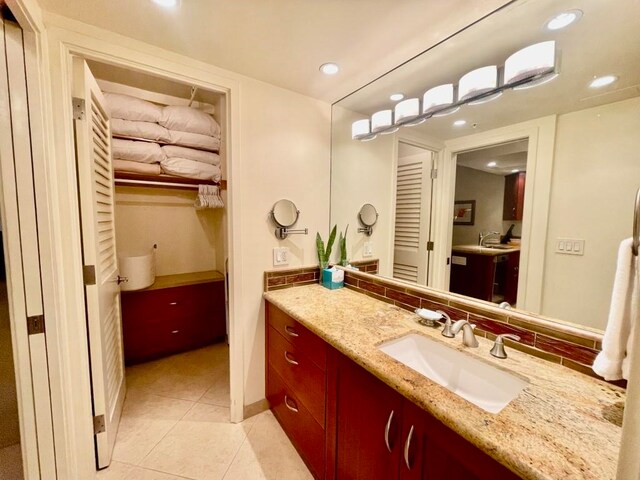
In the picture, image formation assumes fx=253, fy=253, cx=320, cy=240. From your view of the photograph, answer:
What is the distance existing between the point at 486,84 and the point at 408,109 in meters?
0.42

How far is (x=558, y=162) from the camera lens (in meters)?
1.02

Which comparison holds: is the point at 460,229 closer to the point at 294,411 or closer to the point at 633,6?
the point at 633,6

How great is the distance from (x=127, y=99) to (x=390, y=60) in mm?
2065

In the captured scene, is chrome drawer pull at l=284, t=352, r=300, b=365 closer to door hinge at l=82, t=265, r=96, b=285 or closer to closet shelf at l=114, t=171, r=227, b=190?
door hinge at l=82, t=265, r=96, b=285

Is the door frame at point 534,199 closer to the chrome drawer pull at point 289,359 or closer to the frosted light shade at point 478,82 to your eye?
the frosted light shade at point 478,82

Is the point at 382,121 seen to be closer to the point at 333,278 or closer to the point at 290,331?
the point at 333,278

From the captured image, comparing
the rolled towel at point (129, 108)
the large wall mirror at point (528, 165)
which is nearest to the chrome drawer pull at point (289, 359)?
the large wall mirror at point (528, 165)

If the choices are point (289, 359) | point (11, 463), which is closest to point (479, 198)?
A: point (289, 359)

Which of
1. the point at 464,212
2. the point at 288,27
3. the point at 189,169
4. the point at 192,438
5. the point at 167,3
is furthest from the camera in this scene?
the point at 189,169

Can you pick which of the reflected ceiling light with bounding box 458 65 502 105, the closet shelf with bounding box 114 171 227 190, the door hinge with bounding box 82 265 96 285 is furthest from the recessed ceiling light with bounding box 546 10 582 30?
the closet shelf with bounding box 114 171 227 190

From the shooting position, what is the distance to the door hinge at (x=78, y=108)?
1179mm

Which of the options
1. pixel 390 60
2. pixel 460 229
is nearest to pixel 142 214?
pixel 390 60

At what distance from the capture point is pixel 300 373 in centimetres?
136

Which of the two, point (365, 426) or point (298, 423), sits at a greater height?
point (365, 426)
